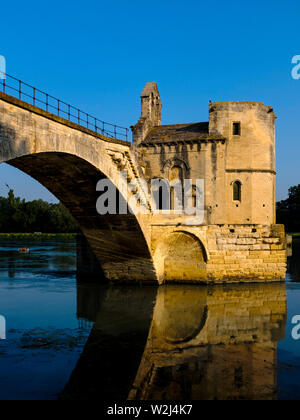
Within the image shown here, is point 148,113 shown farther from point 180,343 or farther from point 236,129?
point 180,343

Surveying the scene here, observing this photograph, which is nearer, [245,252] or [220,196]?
[245,252]

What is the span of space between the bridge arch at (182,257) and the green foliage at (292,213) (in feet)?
201

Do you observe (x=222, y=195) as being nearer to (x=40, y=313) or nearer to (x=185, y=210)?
(x=185, y=210)

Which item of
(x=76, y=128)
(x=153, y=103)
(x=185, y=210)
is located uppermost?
(x=153, y=103)

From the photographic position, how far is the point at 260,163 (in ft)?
78.2

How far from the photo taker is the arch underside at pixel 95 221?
1630 centimetres

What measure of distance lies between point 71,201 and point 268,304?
10.8 m

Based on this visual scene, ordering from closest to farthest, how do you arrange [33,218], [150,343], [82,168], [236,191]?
1. [150,343]
2. [82,168]
3. [236,191]
4. [33,218]

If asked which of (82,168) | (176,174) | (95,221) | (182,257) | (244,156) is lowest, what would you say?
(182,257)

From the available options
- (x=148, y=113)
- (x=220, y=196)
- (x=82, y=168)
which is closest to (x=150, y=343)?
(x=82, y=168)

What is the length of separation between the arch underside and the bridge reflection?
4.53 ft

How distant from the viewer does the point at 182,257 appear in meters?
22.3

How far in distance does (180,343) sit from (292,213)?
7158cm
